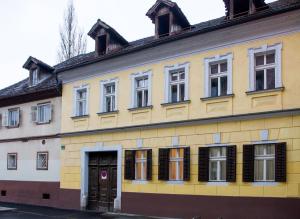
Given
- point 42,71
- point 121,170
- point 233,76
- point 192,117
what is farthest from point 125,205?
point 42,71

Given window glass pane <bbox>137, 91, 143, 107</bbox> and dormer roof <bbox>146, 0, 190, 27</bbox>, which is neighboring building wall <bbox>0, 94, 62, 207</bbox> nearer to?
window glass pane <bbox>137, 91, 143, 107</bbox>

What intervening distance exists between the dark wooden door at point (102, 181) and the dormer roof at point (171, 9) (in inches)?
259

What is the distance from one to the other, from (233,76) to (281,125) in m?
2.68

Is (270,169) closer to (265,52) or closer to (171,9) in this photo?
(265,52)

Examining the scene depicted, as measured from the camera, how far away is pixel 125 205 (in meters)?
21.2

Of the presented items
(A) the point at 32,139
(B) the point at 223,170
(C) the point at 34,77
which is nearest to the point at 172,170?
(B) the point at 223,170

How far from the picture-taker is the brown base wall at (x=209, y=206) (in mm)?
15891

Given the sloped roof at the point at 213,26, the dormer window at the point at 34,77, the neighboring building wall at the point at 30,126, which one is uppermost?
the sloped roof at the point at 213,26

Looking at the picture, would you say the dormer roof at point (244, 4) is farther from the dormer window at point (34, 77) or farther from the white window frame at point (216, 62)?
the dormer window at point (34, 77)

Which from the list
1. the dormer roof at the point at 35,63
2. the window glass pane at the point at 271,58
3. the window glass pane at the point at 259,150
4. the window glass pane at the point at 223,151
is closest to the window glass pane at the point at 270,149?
the window glass pane at the point at 259,150

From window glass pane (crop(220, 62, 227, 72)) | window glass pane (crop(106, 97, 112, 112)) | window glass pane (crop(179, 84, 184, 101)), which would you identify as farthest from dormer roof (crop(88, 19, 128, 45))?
window glass pane (crop(220, 62, 227, 72))

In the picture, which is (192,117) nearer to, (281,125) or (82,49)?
(281,125)

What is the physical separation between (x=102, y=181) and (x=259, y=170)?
8.80 metres

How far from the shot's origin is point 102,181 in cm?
2306
